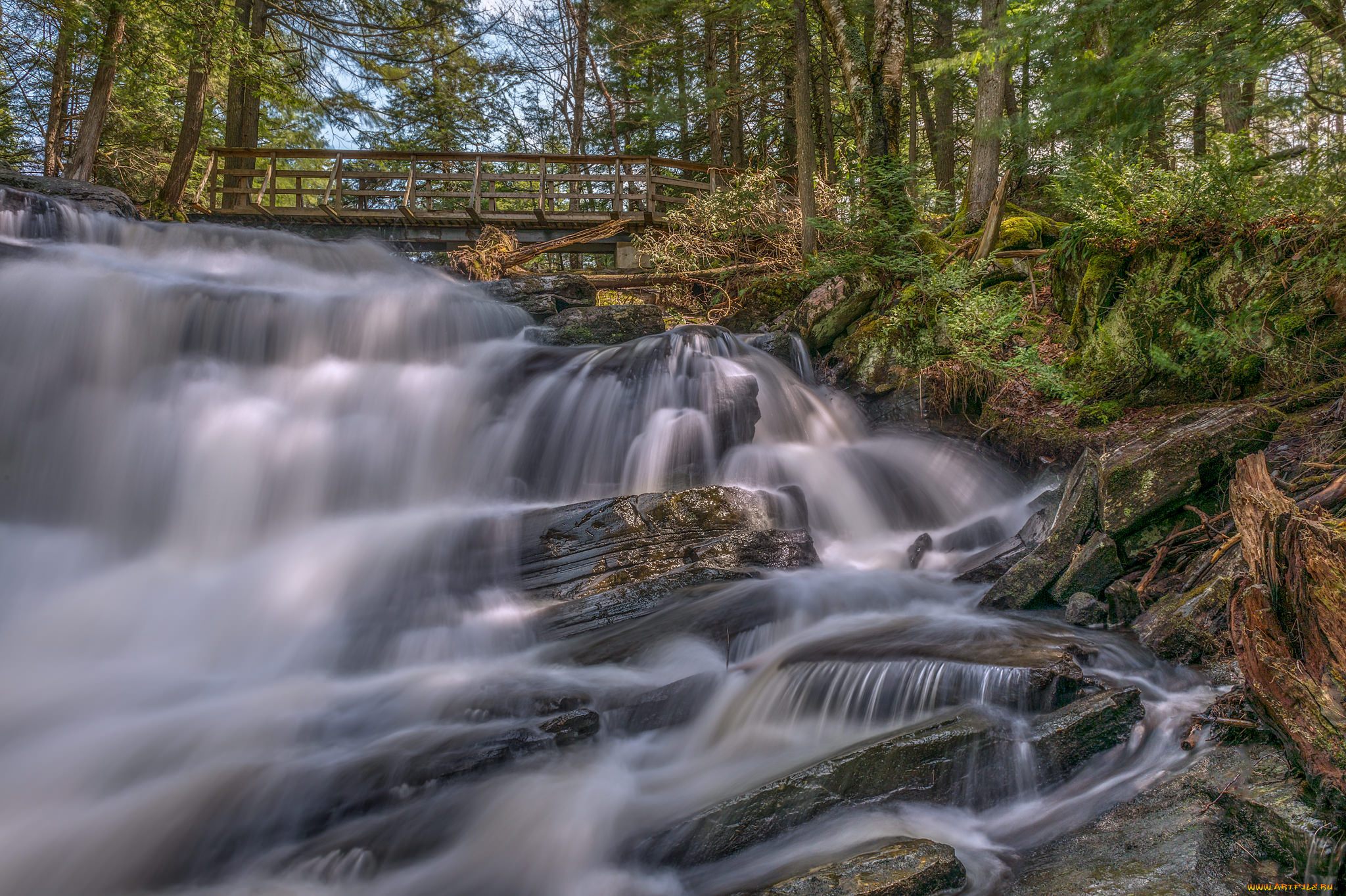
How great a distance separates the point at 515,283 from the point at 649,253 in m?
3.73

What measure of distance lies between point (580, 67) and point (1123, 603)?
922 inches

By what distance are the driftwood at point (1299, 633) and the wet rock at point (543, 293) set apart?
9047mm

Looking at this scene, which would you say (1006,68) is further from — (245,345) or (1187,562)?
(245,345)

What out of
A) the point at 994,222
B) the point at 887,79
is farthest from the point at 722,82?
the point at 994,222

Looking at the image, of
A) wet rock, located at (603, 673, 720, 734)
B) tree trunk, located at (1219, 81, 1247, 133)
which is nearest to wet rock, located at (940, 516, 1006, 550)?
wet rock, located at (603, 673, 720, 734)

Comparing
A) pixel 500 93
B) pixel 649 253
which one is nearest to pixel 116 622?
pixel 649 253

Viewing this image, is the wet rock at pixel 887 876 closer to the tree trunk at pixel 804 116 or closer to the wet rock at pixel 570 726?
the wet rock at pixel 570 726

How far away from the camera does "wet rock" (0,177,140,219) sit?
30.3 ft

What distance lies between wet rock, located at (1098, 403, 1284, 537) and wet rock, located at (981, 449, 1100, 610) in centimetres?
13

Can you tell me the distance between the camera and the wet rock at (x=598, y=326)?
392 inches

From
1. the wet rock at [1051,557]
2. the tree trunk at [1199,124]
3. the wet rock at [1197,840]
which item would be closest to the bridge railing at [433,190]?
the tree trunk at [1199,124]

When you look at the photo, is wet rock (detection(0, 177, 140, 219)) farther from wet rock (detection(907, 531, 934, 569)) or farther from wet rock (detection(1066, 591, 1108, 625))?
wet rock (detection(1066, 591, 1108, 625))

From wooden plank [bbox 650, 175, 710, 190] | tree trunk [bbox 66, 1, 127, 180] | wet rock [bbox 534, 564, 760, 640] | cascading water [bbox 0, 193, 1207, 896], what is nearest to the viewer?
cascading water [bbox 0, 193, 1207, 896]

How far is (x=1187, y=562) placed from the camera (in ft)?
14.1
